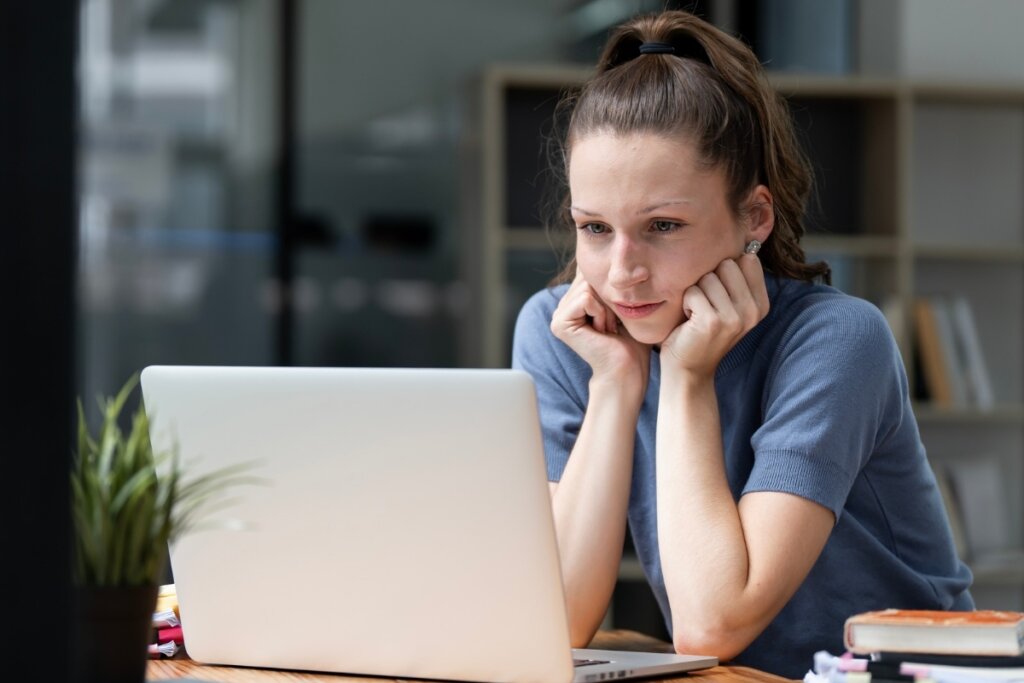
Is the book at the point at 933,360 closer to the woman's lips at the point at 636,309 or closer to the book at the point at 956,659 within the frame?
the woman's lips at the point at 636,309

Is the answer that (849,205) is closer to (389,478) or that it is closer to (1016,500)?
(1016,500)

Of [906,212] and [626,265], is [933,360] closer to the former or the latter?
[906,212]

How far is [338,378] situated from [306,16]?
3784 mm

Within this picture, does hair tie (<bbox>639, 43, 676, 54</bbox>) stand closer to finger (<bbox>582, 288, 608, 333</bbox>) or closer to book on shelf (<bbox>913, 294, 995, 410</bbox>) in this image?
finger (<bbox>582, 288, 608, 333</bbox>)

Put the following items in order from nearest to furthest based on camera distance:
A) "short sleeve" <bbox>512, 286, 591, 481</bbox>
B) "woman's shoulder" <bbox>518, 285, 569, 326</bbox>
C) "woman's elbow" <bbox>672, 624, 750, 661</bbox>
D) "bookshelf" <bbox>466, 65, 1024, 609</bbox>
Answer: "woman's elbow" <bbox>672, 624, 750, 661</bbox>
"short sleeve" <bbox>512, 286, 591, 481</bbox>
"woman's shoulder" <bbox>518, 285, 569, 326</bbox>
"bookshelf" <bbox>466, 65, 1024, 609</bbox>

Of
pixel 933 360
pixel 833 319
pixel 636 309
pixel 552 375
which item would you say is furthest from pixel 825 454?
pixel 933 360

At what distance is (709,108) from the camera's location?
64.4 inches

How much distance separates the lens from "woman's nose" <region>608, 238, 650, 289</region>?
161cm

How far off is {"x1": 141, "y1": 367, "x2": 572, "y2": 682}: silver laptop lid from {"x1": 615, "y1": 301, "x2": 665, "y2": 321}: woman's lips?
1.77 feet

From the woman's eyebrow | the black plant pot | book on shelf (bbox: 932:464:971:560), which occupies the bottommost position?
book on shelf (bbox: 932:464:971:560)

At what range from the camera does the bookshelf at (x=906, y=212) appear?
3.79 metres

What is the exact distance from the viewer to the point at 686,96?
1645 millimetres

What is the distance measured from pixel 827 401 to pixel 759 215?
287 millimetres

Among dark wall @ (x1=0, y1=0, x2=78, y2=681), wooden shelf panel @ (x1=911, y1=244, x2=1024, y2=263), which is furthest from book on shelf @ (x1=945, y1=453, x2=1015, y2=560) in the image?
dark wall @ (x1=0, y1=0, x2=78, y2=681)
